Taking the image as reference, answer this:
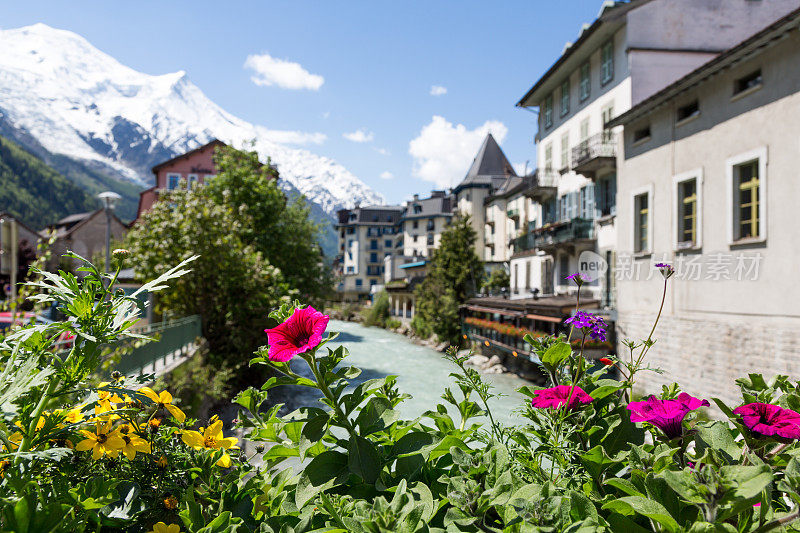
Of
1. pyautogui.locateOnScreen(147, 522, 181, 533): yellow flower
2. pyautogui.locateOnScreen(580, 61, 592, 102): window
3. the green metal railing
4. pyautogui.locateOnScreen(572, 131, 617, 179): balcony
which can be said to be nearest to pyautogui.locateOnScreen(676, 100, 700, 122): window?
pyautogui.locateOnScreen(572, 131, 617, 179): balcony

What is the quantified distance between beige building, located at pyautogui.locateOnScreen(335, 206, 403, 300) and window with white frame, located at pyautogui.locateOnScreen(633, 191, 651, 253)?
189ft

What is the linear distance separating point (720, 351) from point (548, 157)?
16305 millimetres

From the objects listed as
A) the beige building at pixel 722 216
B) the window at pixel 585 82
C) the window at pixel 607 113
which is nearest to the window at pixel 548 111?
the window at pixel 585 82

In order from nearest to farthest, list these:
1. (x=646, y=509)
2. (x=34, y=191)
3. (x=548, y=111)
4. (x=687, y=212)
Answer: (x=646, y=509), (x=687, y=212), (x=548, y=111), (x=34, y=191)

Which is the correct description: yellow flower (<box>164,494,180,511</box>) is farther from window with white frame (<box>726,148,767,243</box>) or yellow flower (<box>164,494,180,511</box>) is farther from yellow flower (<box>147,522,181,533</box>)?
window with white frame (<box>726,148,767,243</box>)

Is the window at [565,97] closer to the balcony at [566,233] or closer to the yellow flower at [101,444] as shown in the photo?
the balcony at [566,233]

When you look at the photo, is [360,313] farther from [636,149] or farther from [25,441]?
[25,441]

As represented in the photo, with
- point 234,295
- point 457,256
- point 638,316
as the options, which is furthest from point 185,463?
point 457,256

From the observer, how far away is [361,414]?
120 cm

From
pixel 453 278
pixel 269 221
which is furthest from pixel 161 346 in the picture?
pixel 453 278

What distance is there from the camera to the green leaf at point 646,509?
2.66ft

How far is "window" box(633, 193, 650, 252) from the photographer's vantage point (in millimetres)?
17120

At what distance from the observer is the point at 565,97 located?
25.1 meters

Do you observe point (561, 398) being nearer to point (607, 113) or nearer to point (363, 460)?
point (363, 460)
